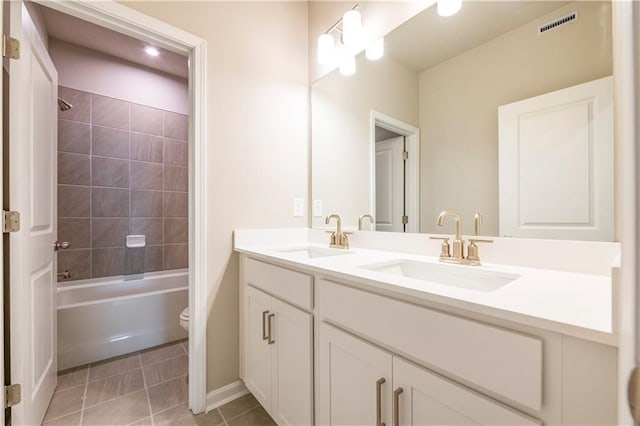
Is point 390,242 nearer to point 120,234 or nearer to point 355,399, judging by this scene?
point 355,399

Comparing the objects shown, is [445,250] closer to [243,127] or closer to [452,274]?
[452,274]

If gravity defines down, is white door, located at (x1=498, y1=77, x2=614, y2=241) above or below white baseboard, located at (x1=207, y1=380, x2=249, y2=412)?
above

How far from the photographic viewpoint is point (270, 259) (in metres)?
1.26

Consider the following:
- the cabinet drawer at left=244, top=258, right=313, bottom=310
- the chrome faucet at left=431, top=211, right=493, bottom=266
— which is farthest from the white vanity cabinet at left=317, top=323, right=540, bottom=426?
the chrome faucet at left=431, top=211, right=493, bottom=266

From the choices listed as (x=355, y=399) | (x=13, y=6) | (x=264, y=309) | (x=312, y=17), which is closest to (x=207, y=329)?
(x=264, y=309)

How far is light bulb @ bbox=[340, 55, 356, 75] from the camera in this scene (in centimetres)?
164

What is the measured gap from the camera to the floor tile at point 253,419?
136 centimetres

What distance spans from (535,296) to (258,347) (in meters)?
1.18

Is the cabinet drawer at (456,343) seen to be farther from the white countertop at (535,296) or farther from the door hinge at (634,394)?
the door hinge at (634,394)

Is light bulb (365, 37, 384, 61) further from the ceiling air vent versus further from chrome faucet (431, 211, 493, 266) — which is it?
chrome faucet (431, 211, 493, 266)

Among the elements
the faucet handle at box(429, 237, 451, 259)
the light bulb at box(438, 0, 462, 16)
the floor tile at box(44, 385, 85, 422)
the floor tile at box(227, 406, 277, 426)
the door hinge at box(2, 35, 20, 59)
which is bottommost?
the floor tile at box(227, 406, 277, 426)

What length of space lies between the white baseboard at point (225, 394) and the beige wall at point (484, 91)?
1.35 meters

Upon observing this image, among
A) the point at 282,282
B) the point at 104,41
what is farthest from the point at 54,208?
the point at 104,41

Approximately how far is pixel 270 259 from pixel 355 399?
64cm
